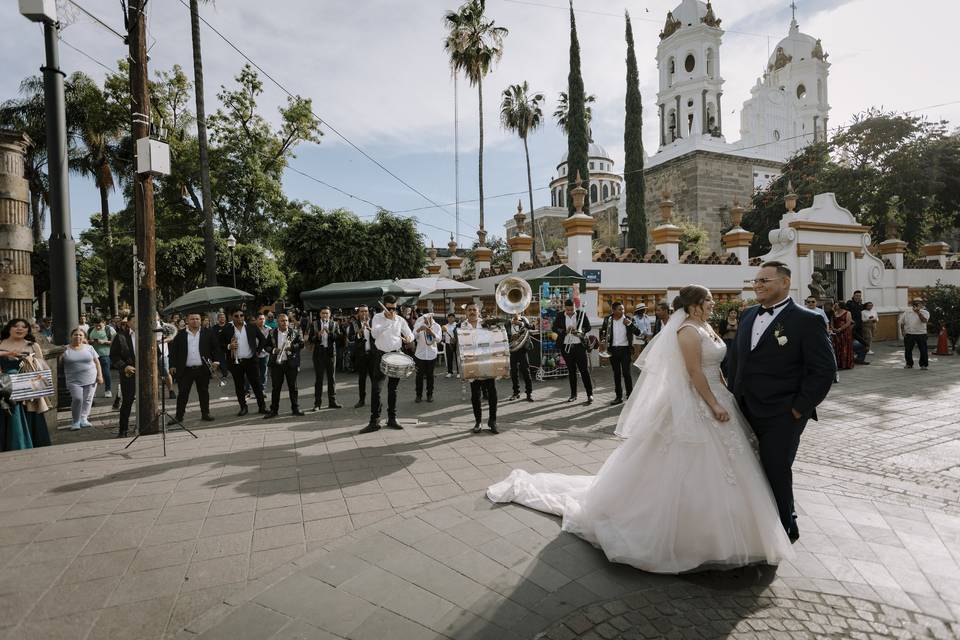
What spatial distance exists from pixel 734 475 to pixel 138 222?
27.4ft

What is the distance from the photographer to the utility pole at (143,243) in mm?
7426

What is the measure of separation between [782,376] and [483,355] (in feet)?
13.4

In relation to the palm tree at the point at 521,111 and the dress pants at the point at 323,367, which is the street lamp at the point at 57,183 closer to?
the dress pants at the point at 323,367

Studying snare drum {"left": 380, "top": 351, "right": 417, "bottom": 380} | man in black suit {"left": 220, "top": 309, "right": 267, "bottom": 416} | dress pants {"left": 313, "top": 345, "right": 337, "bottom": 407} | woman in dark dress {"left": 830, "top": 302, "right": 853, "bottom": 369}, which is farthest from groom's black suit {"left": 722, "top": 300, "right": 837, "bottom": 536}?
woman in dark dress {"left": 830, "top": 302, "right": 853, "bottom": 369}

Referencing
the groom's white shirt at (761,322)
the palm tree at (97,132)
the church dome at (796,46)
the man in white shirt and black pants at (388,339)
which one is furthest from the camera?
the church dome at (796,46)

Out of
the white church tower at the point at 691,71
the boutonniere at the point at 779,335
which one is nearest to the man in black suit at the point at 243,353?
the boutonniere at the point at 779,335

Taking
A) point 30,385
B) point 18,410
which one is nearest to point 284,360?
point 30,385

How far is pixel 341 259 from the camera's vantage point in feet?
76.4

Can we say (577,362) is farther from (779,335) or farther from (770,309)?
(779,335)

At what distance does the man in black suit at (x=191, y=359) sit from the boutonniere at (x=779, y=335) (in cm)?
820

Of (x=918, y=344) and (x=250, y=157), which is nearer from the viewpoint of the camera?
(x=918, y=344)

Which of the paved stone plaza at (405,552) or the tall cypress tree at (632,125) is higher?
the tall cypress tree at (632,125)

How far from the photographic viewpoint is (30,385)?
6.37 metres

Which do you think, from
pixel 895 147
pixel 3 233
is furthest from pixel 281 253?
pixel 895 147
